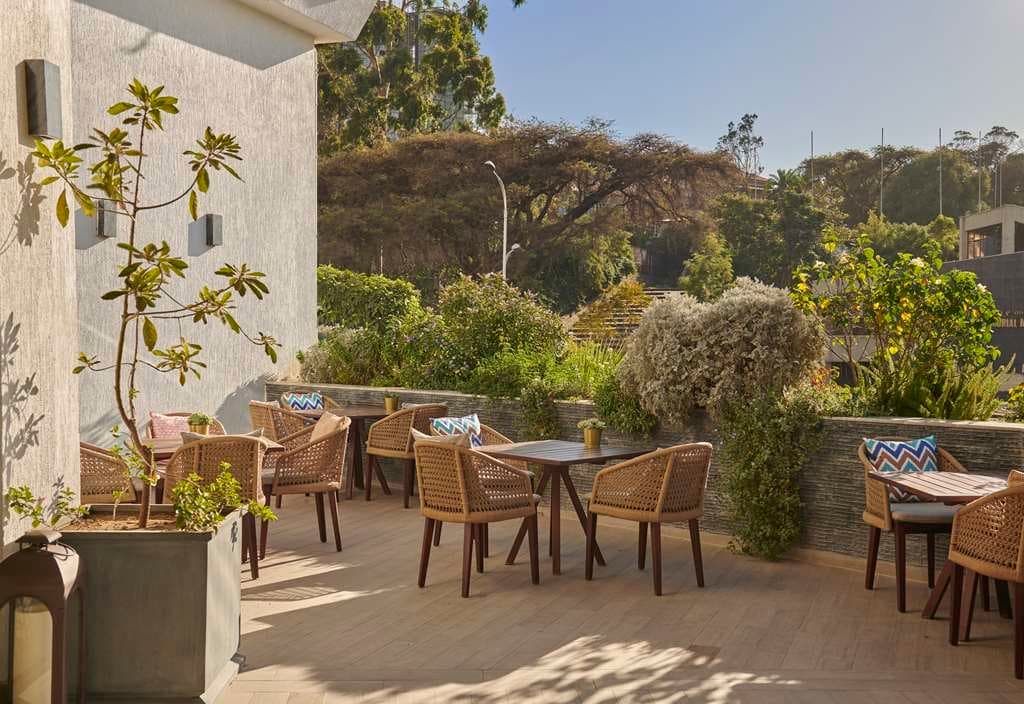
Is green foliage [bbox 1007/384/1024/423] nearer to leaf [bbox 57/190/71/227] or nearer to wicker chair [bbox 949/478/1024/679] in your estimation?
wicker chair [bbox 949/478/1024/679]

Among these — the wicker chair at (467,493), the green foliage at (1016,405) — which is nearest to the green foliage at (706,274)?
the green foliage at (1016,405)

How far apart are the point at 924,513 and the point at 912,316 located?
1.82 metres

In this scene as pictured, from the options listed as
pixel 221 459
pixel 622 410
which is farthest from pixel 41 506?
pixel 622 410

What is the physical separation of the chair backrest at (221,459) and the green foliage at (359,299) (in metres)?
7.98

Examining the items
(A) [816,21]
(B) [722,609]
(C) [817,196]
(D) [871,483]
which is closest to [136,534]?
(B) [722,609]

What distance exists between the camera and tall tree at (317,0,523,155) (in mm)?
29750

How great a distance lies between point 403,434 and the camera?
8727mm

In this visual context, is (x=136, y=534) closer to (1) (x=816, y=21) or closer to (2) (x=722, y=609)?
(2) (x=722, y=609)

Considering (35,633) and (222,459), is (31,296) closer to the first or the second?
(35,633)

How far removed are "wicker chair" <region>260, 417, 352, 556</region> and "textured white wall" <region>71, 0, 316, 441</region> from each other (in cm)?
324

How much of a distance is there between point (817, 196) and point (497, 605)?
47.8m

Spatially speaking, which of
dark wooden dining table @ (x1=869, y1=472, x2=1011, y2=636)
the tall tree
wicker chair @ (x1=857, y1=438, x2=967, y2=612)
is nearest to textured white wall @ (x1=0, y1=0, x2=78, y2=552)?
dark wooden dining table @ (x1=869, y1=472, x2=1011, y2=636)

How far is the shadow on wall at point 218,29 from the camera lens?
9523 mm

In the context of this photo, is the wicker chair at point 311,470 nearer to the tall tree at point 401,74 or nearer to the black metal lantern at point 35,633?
the black metal lantern at point 35,633
